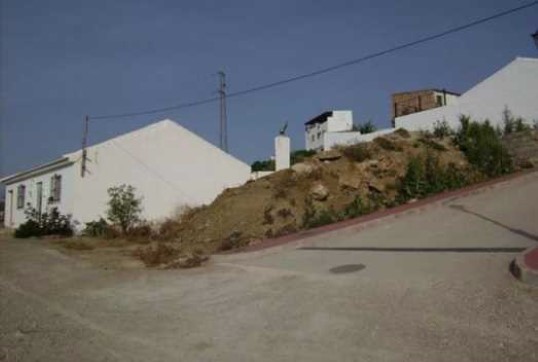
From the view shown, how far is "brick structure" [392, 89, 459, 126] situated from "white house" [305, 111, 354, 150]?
12.8 meters

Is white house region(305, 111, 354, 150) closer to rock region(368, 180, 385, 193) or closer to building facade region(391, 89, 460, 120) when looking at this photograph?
building facade region(391, 89, 460, 120)

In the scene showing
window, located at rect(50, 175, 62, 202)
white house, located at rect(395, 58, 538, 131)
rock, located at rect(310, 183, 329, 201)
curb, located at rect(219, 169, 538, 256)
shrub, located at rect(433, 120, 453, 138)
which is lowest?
curb, located at rect(219, 169, 538, 256)

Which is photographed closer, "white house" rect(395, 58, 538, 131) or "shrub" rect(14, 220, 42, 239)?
"shrub" rect(14, 220, 42, 239)

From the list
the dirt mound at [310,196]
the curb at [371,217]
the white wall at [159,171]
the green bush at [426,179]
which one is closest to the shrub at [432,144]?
the dirt mound at [310,196]

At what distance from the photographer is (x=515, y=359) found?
18.3ft

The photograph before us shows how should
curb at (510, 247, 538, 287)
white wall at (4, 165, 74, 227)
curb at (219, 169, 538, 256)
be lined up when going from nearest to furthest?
curb at (510, 247, 538, 287), curb at (219, 169, 538, 256), white wall at (4, 165, 74, 227)

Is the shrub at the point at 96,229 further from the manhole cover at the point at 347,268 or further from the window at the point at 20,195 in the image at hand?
the manhole cover at the point at 347,268

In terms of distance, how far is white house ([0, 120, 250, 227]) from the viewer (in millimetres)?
23266

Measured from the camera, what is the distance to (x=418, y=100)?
45.2 m

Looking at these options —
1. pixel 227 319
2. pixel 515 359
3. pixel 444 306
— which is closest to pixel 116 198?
pixel 227 319

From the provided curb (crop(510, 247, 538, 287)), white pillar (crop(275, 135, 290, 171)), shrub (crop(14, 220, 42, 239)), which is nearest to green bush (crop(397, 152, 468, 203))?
white pillar (crop(275, 135, 290, 171))

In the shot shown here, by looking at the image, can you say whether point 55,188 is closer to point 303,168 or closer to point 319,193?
point 303,168

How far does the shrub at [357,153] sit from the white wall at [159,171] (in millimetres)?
7520

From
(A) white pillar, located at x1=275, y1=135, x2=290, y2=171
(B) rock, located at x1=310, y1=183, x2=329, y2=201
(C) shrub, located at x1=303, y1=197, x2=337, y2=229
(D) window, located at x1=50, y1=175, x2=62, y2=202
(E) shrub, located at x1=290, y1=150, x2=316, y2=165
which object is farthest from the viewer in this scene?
(E) shrub, located at x1=290, y1=150, x2=316, y2=165
